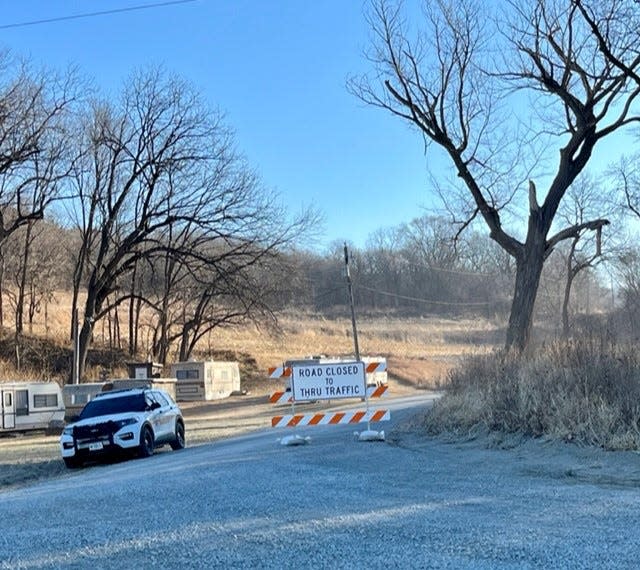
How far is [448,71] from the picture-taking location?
26812 mm

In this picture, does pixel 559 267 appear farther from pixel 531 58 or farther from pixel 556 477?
pixel 556 477

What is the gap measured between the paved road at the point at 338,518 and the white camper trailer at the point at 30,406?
66.8ft

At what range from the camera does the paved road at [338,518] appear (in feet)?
19.7

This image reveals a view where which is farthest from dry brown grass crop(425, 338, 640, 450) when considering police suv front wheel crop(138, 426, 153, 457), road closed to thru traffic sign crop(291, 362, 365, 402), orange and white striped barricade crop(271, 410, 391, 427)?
police suv front wheel crop(138, 426, 153, 457)

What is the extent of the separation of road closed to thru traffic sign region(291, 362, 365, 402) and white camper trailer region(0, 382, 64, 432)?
1909cm

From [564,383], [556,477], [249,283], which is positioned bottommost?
[556,477]

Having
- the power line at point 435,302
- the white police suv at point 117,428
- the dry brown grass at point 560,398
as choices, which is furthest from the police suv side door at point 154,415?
the power line at point 435,302

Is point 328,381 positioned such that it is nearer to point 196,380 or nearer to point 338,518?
point 338,518

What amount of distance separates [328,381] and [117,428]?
225 inches

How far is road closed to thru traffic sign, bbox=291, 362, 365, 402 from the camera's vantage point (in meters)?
15.8

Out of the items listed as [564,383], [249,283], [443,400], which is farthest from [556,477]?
[249,283]

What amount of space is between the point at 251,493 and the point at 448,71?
67.8 ft

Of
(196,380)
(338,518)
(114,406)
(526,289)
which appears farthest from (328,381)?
(196,380)

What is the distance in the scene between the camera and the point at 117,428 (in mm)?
18391
